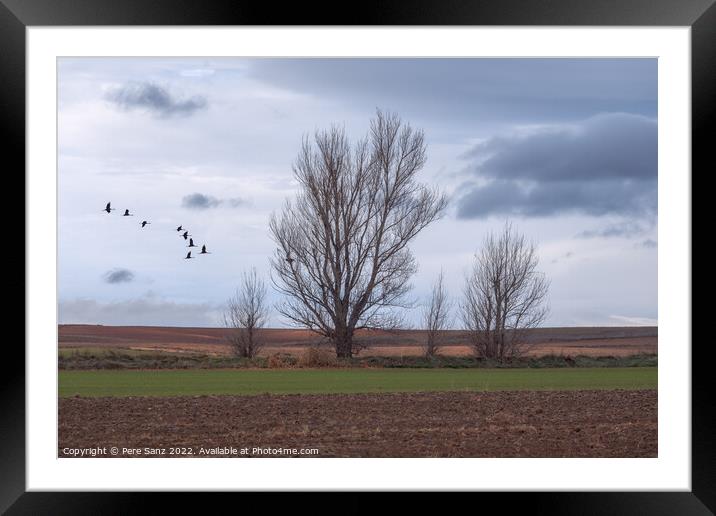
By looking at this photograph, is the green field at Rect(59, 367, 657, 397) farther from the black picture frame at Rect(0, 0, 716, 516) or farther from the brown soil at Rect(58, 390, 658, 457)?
the black picture frame at Rect(0, 0, 716, 516)

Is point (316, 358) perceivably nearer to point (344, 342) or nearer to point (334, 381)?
point (344, 342)

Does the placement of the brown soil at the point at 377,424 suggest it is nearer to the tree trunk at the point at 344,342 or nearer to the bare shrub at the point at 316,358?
the bare shrub at the point at 316,358

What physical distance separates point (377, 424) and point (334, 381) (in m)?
3.15

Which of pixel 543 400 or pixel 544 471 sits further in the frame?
pixel 543 400

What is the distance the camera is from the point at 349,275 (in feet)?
39.6

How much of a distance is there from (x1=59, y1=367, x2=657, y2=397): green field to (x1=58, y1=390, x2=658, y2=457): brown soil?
24.3 inches
